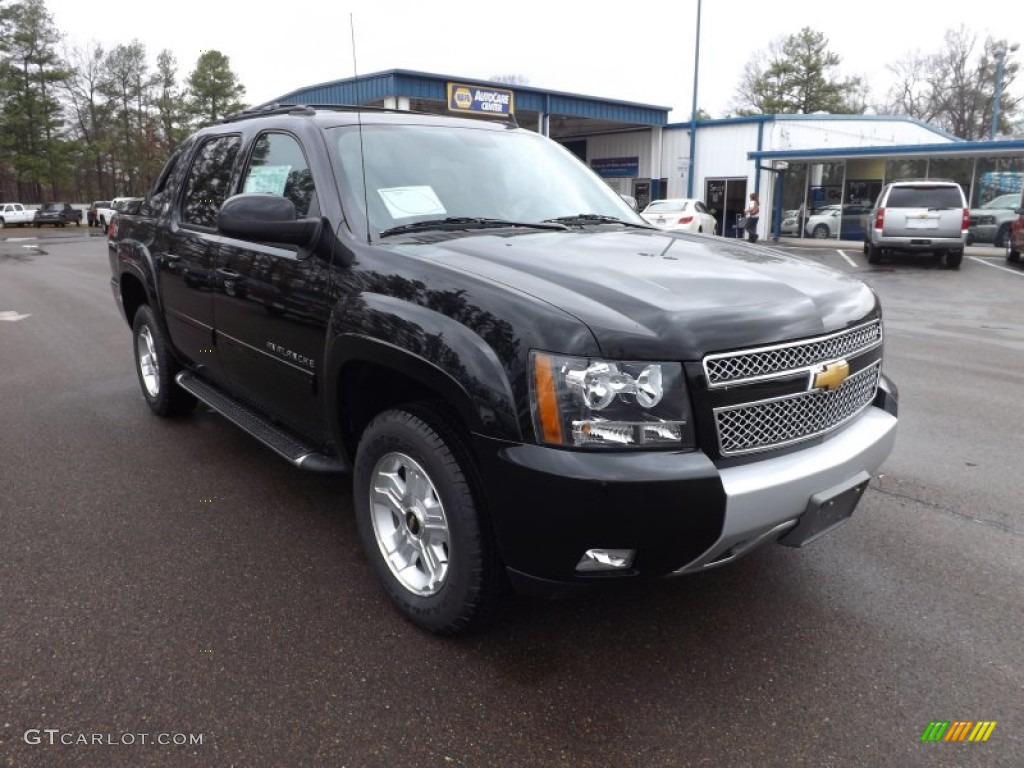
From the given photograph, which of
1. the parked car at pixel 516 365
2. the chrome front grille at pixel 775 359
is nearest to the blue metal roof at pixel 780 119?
the parked car at pixel 516 365

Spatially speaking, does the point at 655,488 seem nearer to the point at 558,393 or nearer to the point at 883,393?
the point at 558,393

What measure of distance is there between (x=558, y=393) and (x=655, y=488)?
39 centimetres

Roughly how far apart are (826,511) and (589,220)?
186 cm

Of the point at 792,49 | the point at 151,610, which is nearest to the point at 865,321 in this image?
the point at 151,610

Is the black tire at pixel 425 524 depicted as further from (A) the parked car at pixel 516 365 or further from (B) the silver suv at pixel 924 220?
(B) the silver suv at pixel 924 220

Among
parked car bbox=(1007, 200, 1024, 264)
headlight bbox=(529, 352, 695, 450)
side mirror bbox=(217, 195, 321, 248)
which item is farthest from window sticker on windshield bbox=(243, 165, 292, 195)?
parked car bbox=(1007, 200, 1024, 264)

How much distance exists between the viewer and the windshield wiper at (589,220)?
3721 millimetres

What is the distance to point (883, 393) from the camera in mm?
3195

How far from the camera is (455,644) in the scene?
2.80 metres

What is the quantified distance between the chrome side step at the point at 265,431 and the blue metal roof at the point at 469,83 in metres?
18.0

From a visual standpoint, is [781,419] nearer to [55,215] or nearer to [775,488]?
[775,488]

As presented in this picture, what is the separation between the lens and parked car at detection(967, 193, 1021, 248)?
2280cm

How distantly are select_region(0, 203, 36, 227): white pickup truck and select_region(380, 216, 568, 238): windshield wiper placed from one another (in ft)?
174

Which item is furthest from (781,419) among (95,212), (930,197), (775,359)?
(95,212)
